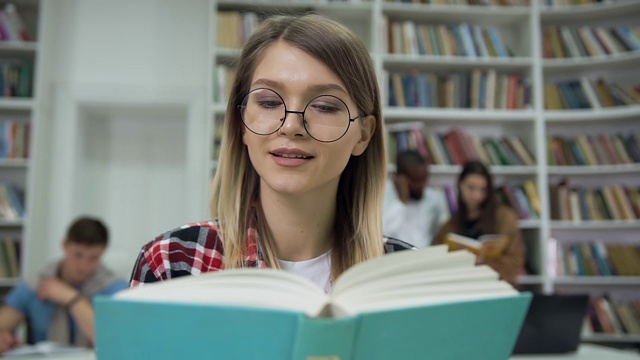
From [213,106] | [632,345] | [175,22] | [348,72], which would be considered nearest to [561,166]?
[632,345]

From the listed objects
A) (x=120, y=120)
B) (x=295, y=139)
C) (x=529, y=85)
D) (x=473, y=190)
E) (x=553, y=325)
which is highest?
(x=529, y=85)

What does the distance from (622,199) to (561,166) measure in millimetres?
438

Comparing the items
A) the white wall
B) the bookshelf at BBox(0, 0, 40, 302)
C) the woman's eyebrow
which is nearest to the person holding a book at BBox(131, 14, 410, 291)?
the woman's eyebrow

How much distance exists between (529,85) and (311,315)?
12.2 feet

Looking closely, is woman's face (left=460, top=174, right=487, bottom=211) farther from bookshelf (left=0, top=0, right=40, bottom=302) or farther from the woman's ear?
bookshelf (left=0, top=0, right=40, bottom=302)

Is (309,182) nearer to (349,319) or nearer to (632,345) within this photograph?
(349,319)

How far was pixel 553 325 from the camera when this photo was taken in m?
1.68

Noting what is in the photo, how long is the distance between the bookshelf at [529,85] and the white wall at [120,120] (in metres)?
0.37

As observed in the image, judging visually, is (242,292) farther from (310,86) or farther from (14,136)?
(14,136)

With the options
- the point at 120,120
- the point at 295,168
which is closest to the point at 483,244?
the point at 295,168

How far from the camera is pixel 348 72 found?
34.4 inches

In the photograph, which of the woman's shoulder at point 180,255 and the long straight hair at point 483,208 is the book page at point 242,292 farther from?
the long straight hair at point 483,208

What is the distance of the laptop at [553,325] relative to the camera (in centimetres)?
164

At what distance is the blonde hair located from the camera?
88 cm
